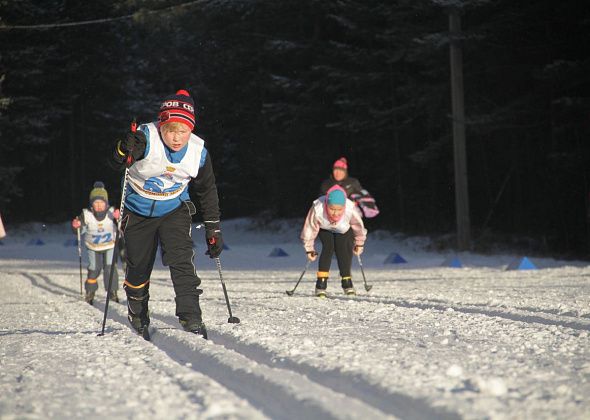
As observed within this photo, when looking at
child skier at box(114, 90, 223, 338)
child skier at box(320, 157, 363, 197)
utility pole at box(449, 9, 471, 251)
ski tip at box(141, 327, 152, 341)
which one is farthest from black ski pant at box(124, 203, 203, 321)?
utility pole at box(449, 9, 471, 251)

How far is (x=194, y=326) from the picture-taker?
673cm

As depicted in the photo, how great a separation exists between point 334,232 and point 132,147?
5.10 metres

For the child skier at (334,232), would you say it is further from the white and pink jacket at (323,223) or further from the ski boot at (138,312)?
the ski boot at (138,312)

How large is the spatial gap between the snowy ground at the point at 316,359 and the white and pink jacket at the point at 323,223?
34.3 inches

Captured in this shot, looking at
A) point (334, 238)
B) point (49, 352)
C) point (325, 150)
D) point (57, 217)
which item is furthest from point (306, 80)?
point (49, 352)

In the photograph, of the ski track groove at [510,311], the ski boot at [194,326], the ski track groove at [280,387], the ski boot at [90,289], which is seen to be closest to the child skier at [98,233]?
the ski boot at [90,289]

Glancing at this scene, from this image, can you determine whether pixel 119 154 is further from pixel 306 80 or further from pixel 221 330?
pixel 306 80

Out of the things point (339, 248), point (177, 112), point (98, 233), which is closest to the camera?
point (177, 112)

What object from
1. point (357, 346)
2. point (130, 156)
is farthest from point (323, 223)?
point (357, 346)

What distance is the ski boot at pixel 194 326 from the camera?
6656 mm

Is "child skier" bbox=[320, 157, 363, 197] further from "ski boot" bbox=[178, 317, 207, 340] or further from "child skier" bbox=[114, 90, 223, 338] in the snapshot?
"ski boot" bbox=[178, 317, 207, 340]

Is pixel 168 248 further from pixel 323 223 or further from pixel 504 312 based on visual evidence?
pixel 323 223

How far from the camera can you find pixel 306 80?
3591 centimetres

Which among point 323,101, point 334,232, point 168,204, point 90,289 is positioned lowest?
point 90,289
